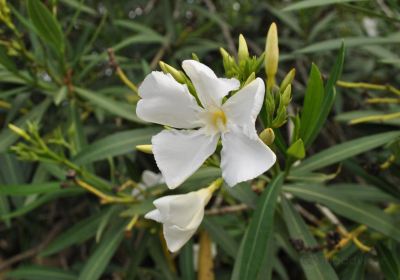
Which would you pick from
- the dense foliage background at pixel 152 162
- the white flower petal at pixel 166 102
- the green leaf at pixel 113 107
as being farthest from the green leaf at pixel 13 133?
the white flower petal at pixel 166 102

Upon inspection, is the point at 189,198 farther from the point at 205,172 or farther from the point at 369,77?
the point at 369,77

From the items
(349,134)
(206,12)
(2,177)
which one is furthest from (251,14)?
(2,177)

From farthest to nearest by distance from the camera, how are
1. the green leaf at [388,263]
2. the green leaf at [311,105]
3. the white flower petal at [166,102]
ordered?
1. the green leaf at [388,263]
2. the green leaf at [311,105]
3. the white flower petal at [166,102]

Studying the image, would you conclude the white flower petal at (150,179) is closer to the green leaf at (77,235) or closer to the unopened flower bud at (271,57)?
the green leaf at (77,235)

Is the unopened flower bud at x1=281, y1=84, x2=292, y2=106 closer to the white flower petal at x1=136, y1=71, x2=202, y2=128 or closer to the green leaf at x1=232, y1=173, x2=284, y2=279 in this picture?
the white flower petal at x1=136, y1=71, x2=202, y2=128

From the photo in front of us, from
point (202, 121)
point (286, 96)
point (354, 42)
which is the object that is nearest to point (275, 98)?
point (286, 96)

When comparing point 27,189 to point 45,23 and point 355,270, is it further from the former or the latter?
point 355,270
